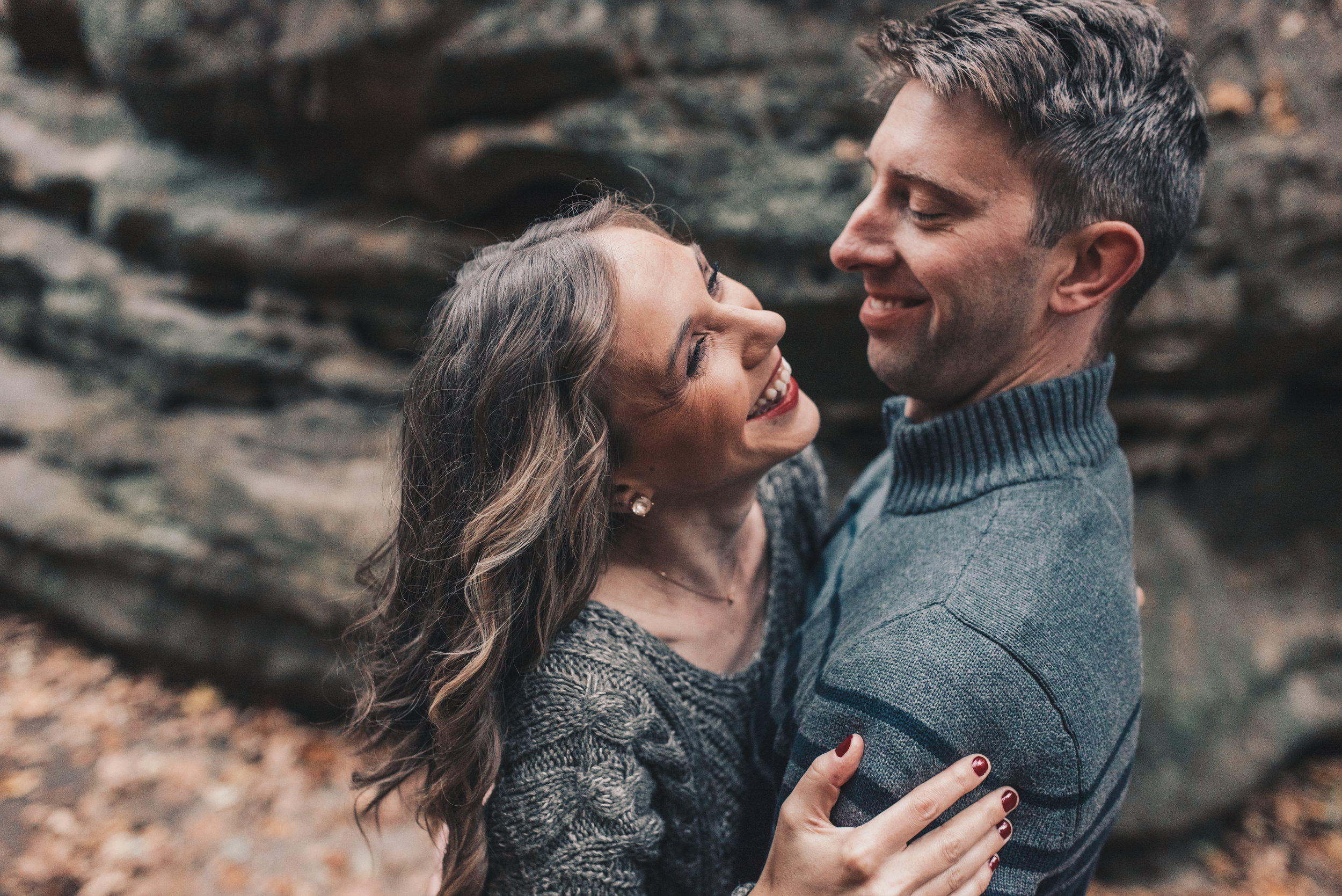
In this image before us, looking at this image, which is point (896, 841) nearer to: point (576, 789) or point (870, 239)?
point (576, 789)

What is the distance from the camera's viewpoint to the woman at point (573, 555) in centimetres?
195

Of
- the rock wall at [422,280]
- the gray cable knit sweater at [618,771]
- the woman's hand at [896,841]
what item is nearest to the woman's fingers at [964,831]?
the woman's hand at [896,841]

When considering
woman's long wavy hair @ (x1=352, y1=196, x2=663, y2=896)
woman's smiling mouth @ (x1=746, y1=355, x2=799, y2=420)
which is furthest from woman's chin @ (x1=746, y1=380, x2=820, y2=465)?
woman's long wavy hair @ (x1=352, y1=196, x2=663, y2=896)

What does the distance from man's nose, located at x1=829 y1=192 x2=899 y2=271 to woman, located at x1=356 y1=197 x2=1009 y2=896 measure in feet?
0.85

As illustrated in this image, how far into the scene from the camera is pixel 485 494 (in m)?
2.04

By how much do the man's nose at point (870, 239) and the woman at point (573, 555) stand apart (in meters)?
0.26

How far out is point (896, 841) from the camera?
5.09 feet

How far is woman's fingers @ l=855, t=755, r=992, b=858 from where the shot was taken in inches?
60.7

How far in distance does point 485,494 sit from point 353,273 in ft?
13.1

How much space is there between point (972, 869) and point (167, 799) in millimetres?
4695

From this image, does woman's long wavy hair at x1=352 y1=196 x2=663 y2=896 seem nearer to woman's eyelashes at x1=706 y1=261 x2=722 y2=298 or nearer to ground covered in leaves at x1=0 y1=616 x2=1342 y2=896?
woman's eyelashes at x1=706 y1=261 x2=722 y2=298

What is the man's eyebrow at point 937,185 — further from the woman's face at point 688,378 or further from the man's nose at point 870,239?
the woman's face at point 688,378

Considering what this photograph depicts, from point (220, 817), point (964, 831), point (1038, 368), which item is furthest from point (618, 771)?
point (220, 817)

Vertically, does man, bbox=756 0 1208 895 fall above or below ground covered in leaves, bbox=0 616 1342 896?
above
